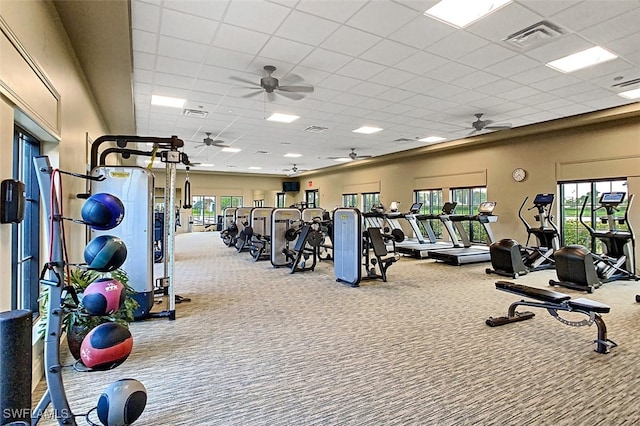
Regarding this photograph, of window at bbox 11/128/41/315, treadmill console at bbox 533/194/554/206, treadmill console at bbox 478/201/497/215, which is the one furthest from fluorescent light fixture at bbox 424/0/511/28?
treadmill console at bbox 478/201/497/215

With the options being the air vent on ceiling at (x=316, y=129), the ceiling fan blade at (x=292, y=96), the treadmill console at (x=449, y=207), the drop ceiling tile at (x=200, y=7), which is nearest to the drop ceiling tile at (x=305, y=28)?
the drop ceiling tile at (x=200, y=7)

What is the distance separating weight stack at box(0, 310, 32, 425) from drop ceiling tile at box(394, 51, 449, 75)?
4.76 metres

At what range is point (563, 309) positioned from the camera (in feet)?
11.4

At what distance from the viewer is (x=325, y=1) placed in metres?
3.41

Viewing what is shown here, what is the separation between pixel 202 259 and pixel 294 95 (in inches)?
206

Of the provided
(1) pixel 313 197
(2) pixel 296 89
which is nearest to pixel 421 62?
(2) pixel 296 89

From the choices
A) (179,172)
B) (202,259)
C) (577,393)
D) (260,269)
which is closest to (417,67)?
(577,393)

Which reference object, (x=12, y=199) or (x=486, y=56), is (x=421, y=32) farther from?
(x=12, y=199)

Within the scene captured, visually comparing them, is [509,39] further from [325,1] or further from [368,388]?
[368,388]

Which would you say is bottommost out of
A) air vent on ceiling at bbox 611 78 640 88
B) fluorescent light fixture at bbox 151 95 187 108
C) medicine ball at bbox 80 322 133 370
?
medicine ball at bbox 80 322 133 370

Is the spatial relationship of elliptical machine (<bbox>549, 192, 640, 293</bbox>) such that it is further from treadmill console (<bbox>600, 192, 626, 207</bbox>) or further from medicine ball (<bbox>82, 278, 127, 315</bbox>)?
medicine ball (<bbox>82, 278, 127, 315</bbox>)

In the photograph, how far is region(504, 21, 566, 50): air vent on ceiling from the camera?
387 centimetres

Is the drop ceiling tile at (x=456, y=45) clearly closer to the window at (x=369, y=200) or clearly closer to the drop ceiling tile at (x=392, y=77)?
the drop ceiling tile at (x=392, y=77)

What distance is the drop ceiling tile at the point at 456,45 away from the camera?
4129 mm
